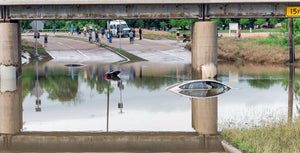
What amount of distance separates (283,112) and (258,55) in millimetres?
36791

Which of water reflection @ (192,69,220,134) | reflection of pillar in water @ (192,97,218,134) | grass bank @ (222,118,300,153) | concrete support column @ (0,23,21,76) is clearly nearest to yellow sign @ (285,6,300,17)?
water reflection @ (192,69,220,134)

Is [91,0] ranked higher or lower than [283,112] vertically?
higher

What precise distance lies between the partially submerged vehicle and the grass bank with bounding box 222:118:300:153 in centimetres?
1360

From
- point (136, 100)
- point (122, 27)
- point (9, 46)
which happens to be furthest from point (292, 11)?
point (122, 27)

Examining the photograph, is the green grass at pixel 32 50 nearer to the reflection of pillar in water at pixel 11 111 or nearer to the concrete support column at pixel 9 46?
the concrete support column at pixel 9 46

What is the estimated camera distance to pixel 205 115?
24.4 meters

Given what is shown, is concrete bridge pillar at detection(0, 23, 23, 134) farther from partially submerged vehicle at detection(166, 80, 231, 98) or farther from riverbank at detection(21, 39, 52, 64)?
riverbank at detection(21, 39, 52, 64)

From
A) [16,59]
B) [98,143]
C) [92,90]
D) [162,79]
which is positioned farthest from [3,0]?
[98,143]

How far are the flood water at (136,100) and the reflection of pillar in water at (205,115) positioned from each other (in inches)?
9.2

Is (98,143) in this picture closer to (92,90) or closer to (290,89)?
(92,90)

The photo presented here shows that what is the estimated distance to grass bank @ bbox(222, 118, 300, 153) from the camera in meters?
16.0

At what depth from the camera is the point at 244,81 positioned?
40594mm

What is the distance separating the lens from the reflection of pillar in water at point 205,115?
21.2 m

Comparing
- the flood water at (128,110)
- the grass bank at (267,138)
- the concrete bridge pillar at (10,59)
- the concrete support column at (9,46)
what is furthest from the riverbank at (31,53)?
the grass bank at (267,138)
